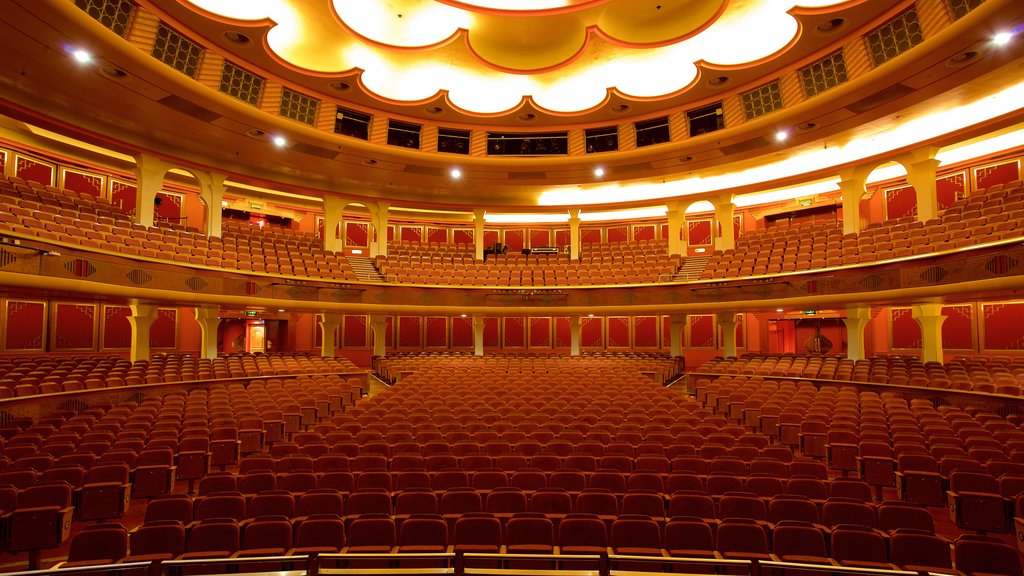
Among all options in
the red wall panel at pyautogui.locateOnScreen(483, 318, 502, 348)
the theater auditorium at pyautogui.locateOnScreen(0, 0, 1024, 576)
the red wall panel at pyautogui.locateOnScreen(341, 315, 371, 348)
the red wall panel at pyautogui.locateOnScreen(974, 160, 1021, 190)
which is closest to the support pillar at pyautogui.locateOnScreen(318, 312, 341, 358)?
the theater auditorium at pyautogui.locateOnScreen(0, 0, 1024, 576)

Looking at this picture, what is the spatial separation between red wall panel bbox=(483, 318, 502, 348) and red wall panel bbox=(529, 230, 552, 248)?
3890 mm

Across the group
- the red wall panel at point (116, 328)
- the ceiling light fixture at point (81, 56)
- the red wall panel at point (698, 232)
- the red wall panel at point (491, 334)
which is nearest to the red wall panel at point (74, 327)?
the red wall panel at point (116, 328)

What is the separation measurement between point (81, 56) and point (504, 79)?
8874 mm

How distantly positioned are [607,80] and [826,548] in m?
12.4

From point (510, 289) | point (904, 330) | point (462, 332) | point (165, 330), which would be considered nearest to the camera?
point (904, 330)

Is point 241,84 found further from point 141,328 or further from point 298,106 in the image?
point 141,328

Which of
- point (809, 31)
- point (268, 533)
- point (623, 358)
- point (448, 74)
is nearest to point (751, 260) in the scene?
point (623, 358)

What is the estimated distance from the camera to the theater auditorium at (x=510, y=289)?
4.75 metres

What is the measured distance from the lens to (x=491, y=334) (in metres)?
22.2

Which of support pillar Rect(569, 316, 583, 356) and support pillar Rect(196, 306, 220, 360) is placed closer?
support pillar Rect(196, 306, 220, 360)

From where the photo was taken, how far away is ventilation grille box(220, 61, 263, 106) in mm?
11703

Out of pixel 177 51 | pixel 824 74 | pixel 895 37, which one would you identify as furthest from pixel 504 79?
pixel 895 37

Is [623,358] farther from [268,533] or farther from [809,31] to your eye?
[268,533]

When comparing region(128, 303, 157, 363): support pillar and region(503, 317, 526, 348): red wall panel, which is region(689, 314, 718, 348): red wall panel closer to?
region(503, 317, 526, 348): red wall panel
